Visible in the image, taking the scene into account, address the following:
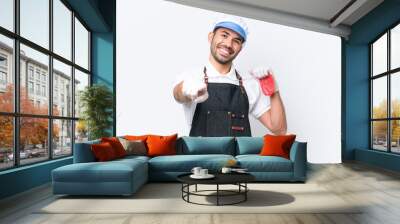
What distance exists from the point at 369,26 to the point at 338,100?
1941 mm

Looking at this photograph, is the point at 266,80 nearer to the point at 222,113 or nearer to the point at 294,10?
the point at 222,113

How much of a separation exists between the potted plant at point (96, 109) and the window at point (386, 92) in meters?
5.95

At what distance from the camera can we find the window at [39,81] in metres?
4.84

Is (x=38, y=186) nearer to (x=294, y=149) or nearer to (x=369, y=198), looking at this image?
(x=294, y=149)

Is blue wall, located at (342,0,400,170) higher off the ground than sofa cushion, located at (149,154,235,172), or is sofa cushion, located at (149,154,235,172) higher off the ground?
blue wall, located at (342,0,400,170)

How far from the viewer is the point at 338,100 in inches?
338

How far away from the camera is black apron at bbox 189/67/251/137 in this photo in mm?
7781

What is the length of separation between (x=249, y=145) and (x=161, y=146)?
1.57m

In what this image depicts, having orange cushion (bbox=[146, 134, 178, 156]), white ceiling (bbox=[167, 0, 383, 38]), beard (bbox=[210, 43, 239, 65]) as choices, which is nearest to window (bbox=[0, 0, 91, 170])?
orange cushion (bbox=[146, 134, 178, 156])

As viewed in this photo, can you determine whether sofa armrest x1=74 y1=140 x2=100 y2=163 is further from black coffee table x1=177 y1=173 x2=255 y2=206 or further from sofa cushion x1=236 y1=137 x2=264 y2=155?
sofa cushion x1=236 y1=137 x2=264 y2=155

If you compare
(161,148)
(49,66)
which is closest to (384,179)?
(161,148)

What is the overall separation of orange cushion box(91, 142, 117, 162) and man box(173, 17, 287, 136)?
2.63 m

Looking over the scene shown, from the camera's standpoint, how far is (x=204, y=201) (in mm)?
4535

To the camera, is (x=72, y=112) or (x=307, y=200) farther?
(x=72, y=112)
